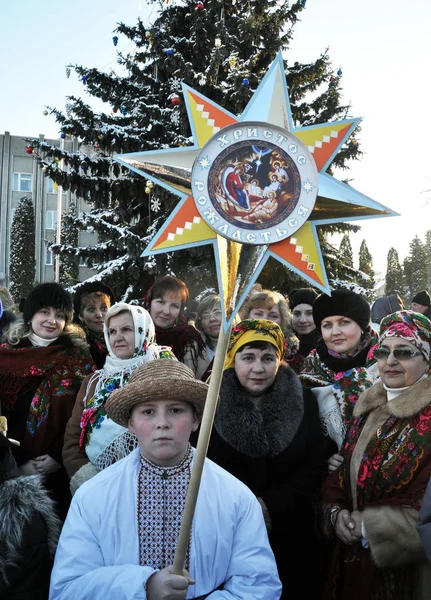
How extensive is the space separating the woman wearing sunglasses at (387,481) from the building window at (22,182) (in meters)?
37.5

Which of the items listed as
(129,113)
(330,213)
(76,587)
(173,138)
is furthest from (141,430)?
(129,113)

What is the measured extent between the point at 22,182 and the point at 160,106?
27.9 m

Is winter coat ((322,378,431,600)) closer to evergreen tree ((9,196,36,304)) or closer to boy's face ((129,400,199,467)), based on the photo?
boy's face ((129,400,199,467))

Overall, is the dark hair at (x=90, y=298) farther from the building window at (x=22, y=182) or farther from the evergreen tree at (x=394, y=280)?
the evergreen tree at (x=394, y=280)

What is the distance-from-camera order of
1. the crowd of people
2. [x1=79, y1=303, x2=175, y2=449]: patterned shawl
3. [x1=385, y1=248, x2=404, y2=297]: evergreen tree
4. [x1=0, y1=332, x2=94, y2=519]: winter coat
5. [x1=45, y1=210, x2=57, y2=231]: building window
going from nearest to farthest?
the crowd of people
[x1=79, y1=303, x2=175, y2=449]: patterned shawl
[x1=0, y1=332, x2=94, y2=519]: winter coat
[x1=45, y1=210, x2=57, y2=231]: building window
[x1=385, y1=248, x2=404, y2=297]: evergreen tree

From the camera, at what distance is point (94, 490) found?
2152mm

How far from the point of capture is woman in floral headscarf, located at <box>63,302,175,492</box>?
3230mm

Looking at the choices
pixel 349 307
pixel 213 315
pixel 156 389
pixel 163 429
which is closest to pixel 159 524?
pixel 163 429

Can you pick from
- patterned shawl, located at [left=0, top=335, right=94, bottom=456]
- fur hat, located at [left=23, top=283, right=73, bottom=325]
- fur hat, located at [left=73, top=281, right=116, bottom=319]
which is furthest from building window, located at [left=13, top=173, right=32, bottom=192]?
patterned shawl, located at [left=0, top=335, right=94, bottom=456]

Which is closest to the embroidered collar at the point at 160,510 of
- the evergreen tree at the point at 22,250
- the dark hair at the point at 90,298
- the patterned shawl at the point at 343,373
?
the patterned shawl at the point at 343,373

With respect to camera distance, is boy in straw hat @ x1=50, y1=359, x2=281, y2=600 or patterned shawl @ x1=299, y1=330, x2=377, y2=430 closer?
boy in straw hat @ x1=50, y1=359, x2=281, y2=600

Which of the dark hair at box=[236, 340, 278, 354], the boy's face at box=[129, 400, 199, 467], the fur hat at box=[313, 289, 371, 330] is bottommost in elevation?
the boy's face at box=[129, 400, 199, 467]

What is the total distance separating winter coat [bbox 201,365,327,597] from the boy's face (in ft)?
2.52

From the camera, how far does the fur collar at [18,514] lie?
214cm
